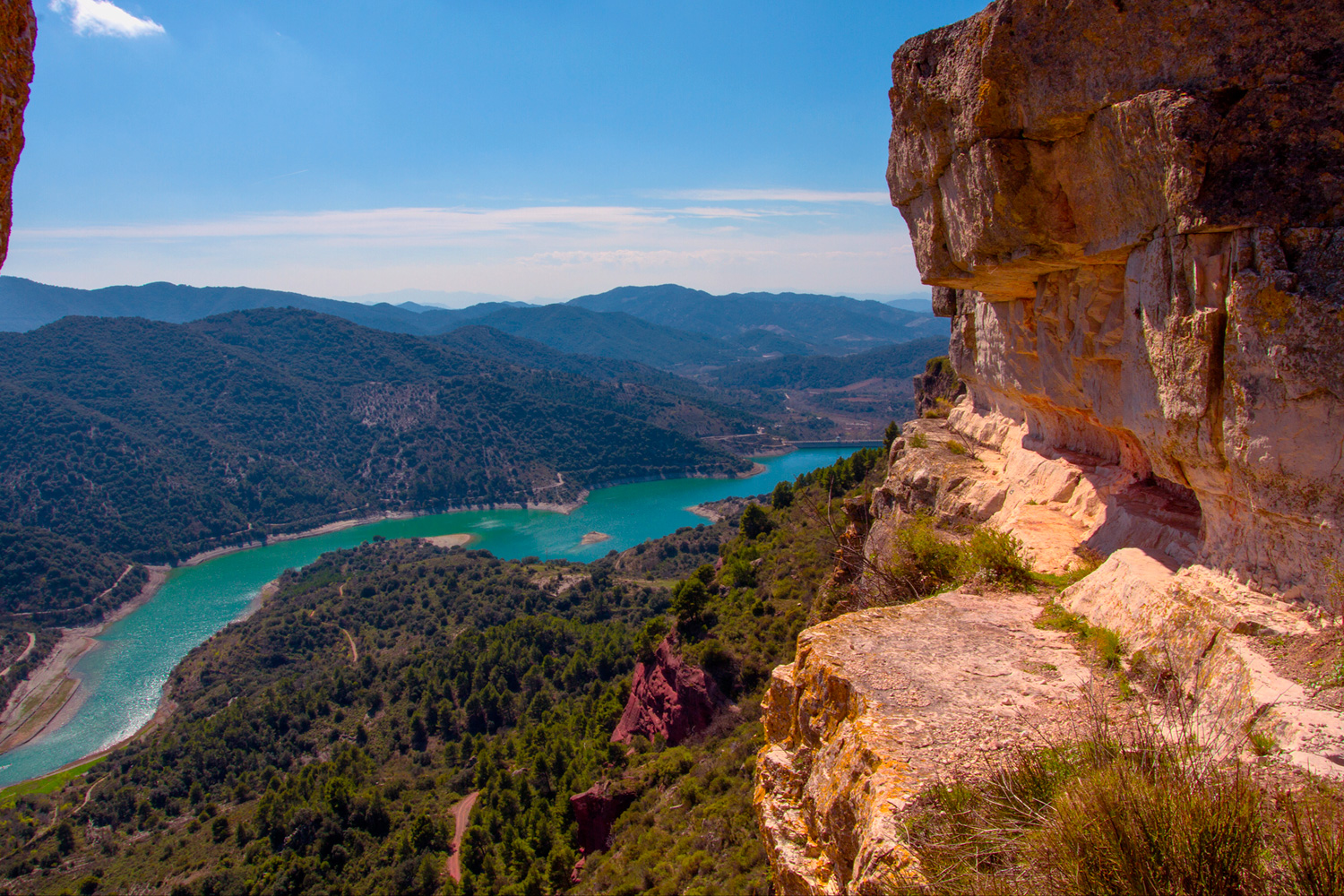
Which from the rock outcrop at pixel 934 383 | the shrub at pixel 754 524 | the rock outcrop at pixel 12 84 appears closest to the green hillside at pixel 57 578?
the shrub at pixel 754 524

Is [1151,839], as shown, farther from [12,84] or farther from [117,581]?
[117,581]

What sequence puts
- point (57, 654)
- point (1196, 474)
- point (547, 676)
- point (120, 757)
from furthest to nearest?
point (57, 654) < point (120, 757) < point (547, 676) < point (1196, 474)

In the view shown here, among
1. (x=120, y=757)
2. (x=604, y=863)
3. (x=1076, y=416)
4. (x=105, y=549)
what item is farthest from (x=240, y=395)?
(x=1076, y=416)

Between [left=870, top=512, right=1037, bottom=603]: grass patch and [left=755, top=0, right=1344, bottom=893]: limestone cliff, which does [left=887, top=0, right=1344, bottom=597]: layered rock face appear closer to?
[left=755, top=0, right=1344, bottom=893]: limestone cliff

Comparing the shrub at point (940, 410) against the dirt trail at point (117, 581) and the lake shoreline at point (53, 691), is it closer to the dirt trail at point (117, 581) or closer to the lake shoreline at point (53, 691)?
the lake shoreline at point (53, 691)

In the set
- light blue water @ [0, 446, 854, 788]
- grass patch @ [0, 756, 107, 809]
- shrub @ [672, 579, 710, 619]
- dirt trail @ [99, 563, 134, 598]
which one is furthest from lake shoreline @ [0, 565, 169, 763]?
shrub @ [672, 579, 710, 619]

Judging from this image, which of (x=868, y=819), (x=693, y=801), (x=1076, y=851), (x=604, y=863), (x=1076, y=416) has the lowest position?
(x=604, y=863)

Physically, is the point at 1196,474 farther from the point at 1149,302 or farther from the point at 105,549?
the point at 105,549
